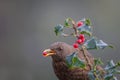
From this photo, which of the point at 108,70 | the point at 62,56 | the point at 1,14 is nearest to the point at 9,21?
the point at 1,14

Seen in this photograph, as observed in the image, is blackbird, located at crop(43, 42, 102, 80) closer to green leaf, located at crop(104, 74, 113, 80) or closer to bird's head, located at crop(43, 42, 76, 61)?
bird's head, located at crop(43, 42, 76, 61)

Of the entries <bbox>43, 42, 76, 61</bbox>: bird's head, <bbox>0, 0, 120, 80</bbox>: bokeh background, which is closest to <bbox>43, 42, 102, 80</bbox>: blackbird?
<bbox>43, 42, 76, 61</bbox>: bird's head

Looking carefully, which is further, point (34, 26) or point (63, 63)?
point (34, 26)

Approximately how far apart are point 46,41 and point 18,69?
264mm

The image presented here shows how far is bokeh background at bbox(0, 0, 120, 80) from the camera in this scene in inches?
76.1

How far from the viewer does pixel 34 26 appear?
2.00 m

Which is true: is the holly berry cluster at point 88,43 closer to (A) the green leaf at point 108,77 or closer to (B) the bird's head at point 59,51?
(A) the green leaf at point 108,77

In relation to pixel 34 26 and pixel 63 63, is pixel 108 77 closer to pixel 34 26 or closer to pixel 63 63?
pixel 63 63

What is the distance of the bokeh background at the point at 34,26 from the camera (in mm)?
1933

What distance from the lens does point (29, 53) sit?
6.58 ft

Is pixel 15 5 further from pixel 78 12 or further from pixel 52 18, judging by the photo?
pixel 78 12

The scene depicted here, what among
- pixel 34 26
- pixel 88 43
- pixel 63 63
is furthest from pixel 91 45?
pixel 34 26

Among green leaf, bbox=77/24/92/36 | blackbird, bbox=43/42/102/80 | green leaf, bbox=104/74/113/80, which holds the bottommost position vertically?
green leaf, bbox=104/74/113/80

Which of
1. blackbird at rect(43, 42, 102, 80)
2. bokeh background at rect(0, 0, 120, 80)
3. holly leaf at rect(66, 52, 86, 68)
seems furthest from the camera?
bokeh background at rect(0, 0, 120, 80)
